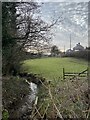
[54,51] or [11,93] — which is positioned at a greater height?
[54,51]

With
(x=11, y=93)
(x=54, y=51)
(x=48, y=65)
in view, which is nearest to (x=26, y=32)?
(x=48, y=65)

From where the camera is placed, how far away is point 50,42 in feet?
46.3

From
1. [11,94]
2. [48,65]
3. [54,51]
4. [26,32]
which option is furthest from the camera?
[54,51]

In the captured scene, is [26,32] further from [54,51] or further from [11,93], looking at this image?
[11,93]

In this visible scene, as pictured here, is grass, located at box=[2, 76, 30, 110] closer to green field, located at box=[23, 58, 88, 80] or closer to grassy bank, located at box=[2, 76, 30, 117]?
grassy bank, located at box=[2, 76, 30, 117]

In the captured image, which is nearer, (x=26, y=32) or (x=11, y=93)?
(x=11, y=93)

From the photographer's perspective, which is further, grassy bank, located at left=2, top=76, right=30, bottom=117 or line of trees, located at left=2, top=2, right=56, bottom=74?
line of trees, located at left=2, top=2, right=56, bottom=74

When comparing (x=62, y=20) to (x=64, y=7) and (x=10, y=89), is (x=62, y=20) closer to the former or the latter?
(x=64, y=7)

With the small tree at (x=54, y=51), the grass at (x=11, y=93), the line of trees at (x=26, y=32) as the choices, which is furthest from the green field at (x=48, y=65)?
the grass at (x=11, y=93)

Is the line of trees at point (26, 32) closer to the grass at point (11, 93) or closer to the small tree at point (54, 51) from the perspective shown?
the small tree at point (54, 51)

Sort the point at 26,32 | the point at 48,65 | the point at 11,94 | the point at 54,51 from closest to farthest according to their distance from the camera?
1. the point at 11,94
2. the point at 26,32
3. the point at 48,65
4. the point at 54,51

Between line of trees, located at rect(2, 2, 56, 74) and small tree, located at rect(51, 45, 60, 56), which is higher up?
line of trees, located at rect(2, 2, 56, 74)

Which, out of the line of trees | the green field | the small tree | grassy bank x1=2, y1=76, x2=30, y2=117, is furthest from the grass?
the small tree

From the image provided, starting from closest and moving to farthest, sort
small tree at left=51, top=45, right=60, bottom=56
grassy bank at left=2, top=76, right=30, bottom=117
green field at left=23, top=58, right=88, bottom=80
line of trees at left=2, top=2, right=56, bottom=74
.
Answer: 1. grassy bank at left=2, top=76, right=30, bottom=117
2. line of trees at left=2, top=2, right=56, bottom=74
3. green field at left=23, top=58, right=88, bottom=80
4. small tree at left=51, top=45, right=60, bottom=56
